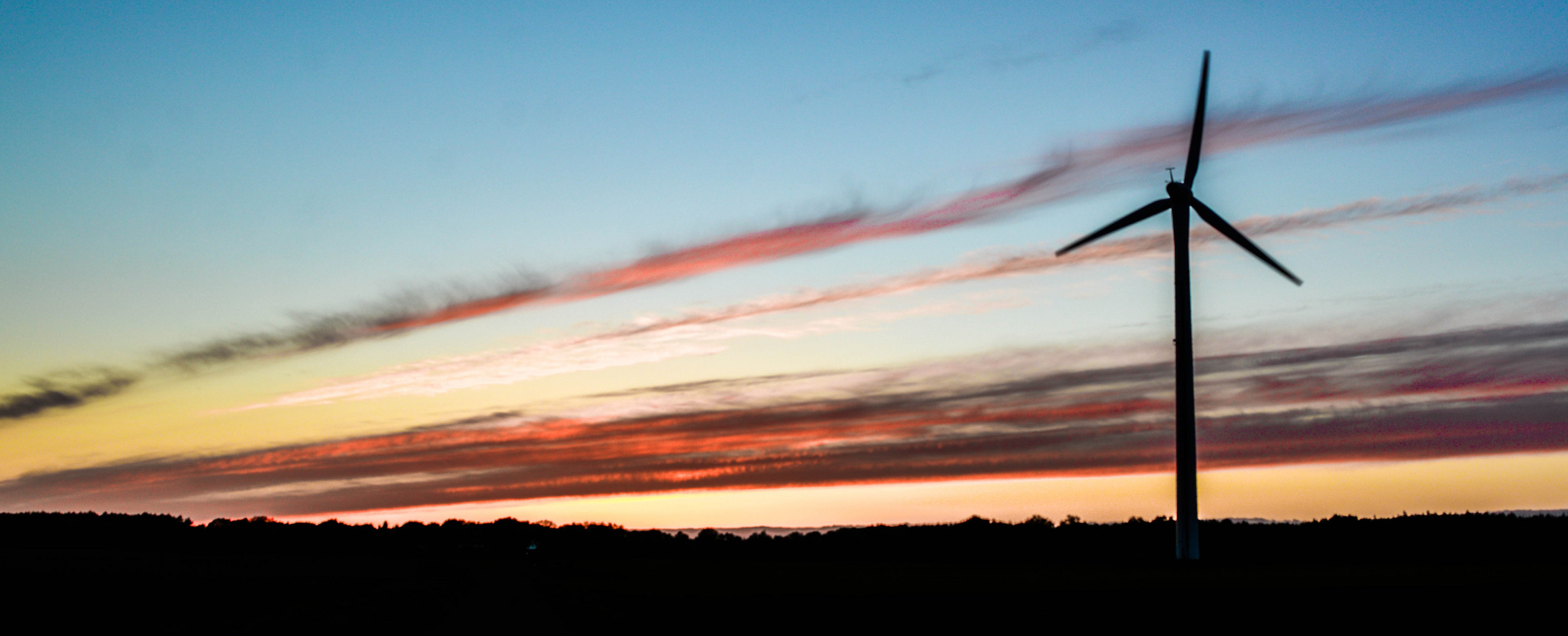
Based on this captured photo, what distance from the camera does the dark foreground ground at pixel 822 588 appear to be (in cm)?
3684

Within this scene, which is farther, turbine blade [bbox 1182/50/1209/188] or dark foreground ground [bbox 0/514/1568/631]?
turbine blade [bbox 1182/50/1209/188]

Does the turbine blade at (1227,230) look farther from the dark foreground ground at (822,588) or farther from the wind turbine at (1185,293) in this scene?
the dark foreground ground at (822,588)

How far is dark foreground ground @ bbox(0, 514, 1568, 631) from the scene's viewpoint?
1451 inches

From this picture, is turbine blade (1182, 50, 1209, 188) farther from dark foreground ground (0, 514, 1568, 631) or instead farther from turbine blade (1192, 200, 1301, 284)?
dark foreground ground (0, 514, 1568, 631)

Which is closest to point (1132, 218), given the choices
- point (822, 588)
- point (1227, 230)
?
point (1227, 230)

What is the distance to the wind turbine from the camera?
60.5 meters

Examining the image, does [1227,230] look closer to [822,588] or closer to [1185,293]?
[1185,293]

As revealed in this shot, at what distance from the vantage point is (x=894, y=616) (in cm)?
3775

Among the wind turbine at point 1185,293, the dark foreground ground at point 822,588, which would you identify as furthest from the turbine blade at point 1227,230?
the dark foreground ground at point 822,588

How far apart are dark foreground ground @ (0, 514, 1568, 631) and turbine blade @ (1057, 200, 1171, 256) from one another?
19.8 metres

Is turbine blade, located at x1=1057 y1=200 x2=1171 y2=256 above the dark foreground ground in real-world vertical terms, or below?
above

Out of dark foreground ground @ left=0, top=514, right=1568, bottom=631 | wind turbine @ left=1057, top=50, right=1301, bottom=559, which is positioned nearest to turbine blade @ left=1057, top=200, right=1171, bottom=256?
wind turbine @ left=1057, top=50, right=1301, bottom=559

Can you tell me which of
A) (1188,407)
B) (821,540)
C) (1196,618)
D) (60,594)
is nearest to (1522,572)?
(1188,407)

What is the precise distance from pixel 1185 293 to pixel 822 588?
2576cm
